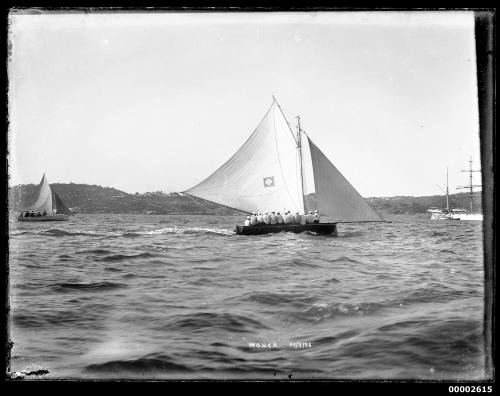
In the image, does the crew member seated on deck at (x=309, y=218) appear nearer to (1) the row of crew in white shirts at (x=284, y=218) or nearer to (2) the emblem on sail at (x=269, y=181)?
(1) the row of crew in white shirts at (x=284, y=218)

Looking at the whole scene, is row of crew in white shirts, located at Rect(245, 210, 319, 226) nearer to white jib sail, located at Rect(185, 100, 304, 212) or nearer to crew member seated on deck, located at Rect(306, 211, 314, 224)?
crew member seated on deck, located at Rect(306, 211, 314, 224)

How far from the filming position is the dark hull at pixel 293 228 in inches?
967

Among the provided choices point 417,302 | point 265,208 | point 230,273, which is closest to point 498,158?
point 417,302

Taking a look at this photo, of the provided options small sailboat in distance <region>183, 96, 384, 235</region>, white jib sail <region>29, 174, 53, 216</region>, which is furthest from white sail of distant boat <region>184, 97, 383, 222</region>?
white jib sail <region>29, 174, 53, 216</region>

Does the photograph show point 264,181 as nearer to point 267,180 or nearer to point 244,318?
point 267,180

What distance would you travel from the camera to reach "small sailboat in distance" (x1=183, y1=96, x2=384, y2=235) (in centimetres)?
2403

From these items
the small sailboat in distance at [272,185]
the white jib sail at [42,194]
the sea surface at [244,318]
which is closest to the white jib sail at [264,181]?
the small sailboat in distance at [272,185]

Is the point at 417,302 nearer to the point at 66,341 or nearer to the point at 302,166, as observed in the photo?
the point at 66,341

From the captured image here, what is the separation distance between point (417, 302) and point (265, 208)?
18326 mm

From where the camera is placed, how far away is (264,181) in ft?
86.2

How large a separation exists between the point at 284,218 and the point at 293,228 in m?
1.23

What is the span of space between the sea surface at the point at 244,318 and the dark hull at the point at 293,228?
44.8 ft

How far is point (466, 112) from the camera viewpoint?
840cm

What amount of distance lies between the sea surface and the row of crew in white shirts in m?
14.6
